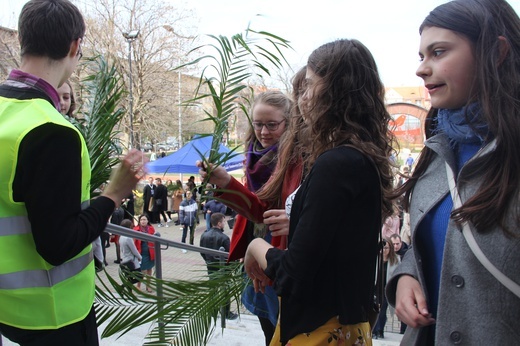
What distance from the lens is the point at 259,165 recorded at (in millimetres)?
2188

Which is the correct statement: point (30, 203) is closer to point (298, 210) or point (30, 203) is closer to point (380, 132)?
point (298, 210)

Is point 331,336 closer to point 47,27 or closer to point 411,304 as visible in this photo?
point 411,304

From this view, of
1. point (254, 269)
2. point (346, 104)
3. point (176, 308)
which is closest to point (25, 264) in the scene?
point (176, 308)

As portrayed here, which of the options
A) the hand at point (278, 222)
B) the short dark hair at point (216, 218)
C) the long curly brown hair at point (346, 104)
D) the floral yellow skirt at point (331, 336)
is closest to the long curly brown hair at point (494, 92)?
the long curly brown hair at point (346, 104)

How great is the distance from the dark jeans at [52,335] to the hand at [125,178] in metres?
0.41

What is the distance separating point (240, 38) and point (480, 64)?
90 cm

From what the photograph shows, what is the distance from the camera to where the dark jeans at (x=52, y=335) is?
133 centimetres

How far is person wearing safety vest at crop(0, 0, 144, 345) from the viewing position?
1214 mm

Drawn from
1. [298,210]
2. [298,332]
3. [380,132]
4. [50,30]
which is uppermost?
[50,30]

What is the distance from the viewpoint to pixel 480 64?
116 cm

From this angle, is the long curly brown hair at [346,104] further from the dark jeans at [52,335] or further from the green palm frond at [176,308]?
the dark jeans at [52,335]

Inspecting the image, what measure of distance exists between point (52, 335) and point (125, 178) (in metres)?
0.54

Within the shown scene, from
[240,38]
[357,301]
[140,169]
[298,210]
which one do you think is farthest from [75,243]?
[240,38]

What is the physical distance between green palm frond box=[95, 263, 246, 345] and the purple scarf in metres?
0.57
